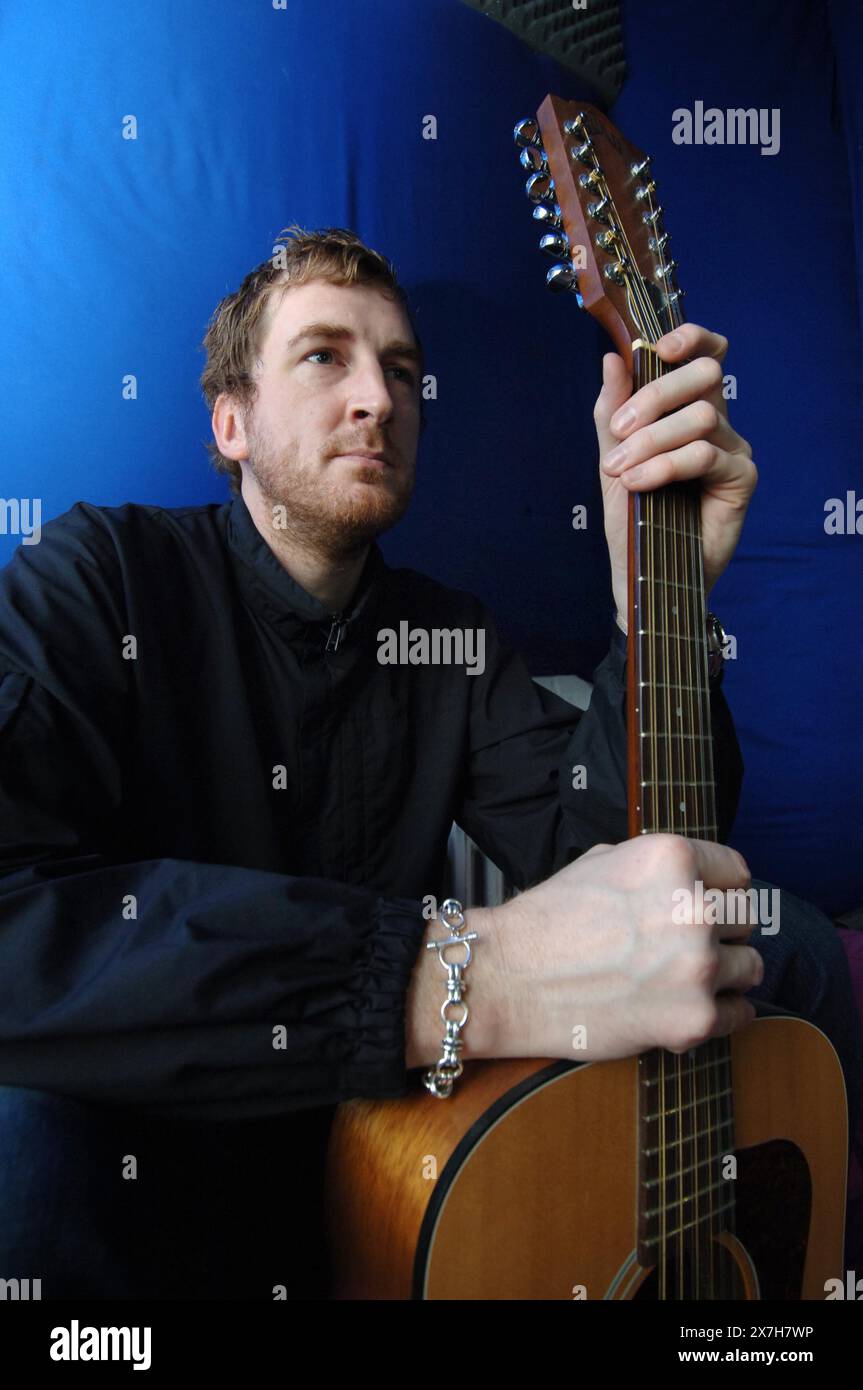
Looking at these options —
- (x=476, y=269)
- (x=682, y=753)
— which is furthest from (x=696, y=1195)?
(x=476, y=269)

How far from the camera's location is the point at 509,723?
1.33 meters

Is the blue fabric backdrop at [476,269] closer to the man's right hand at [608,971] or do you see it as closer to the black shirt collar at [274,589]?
the black shirt collar at [274,589]

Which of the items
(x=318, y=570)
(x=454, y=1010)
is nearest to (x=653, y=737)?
(x=454, y=1010)

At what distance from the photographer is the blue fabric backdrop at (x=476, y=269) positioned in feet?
4.33

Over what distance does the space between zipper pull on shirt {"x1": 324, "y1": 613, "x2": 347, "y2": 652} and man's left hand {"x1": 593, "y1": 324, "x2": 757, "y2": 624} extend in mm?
412

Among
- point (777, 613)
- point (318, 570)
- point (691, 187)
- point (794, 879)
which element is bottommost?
point (794, 879)

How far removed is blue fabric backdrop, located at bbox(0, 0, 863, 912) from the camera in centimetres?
132

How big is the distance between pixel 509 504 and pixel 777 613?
2.00 ft

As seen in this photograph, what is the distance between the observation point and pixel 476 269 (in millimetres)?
1675

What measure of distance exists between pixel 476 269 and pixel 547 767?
3.19 ft

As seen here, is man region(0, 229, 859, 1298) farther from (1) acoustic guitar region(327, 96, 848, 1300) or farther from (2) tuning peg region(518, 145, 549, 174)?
(2) tuning peg region(518, 145, 549, 174)

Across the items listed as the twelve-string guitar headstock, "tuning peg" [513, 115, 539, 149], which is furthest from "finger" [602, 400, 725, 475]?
"tuning peg" [513, 115, 539, 149]

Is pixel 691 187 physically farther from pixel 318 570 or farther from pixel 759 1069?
pixel 759 1069
